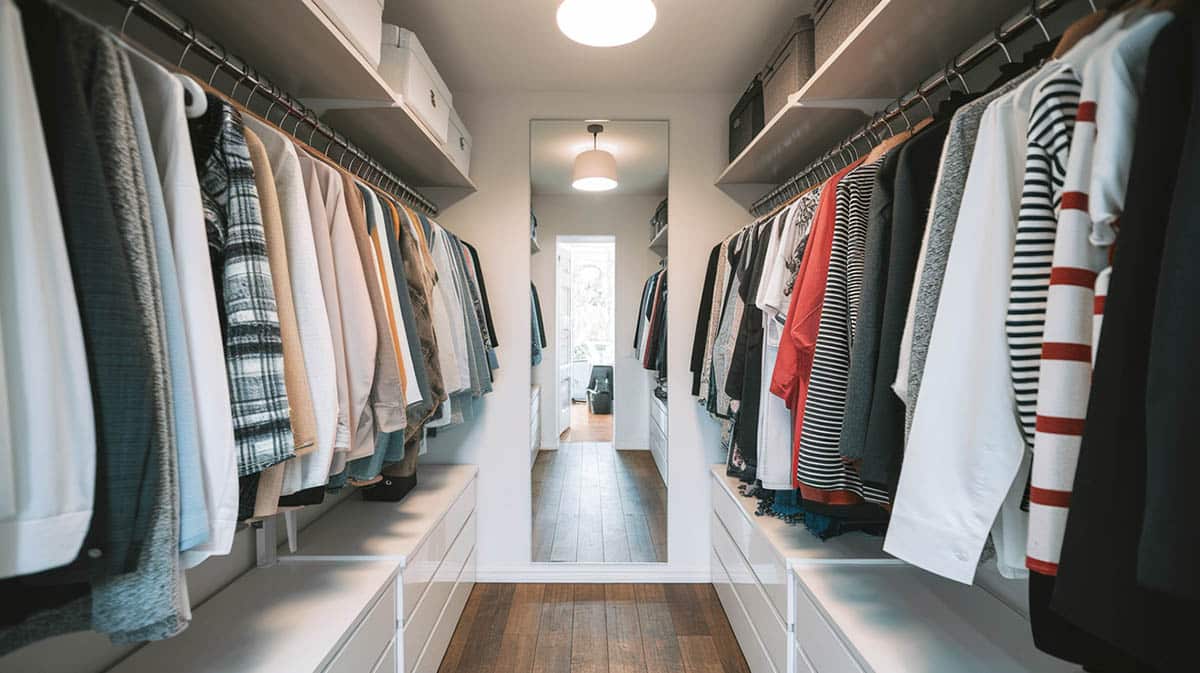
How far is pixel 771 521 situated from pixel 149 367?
1.68 m

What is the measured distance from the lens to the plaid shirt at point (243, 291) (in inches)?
32.6

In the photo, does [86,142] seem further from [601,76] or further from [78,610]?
[601,76]

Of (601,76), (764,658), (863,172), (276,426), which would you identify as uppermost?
(601,76)

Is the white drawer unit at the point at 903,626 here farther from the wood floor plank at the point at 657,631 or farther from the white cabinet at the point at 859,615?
the wood floor plank at the point at 657,631

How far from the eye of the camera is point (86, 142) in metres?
0.58

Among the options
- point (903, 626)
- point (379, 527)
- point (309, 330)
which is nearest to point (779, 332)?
point (903, 626)

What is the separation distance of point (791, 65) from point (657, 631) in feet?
6.78

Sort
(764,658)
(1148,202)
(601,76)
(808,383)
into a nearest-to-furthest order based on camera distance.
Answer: (1148,202) → (808,383) → (764,658) → (601,76)

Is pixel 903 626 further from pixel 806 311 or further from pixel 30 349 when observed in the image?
pixel 30 349

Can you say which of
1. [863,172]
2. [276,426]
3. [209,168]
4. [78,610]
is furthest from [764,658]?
[209,168]

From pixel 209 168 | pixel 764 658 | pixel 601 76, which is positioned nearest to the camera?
pixel 209 168

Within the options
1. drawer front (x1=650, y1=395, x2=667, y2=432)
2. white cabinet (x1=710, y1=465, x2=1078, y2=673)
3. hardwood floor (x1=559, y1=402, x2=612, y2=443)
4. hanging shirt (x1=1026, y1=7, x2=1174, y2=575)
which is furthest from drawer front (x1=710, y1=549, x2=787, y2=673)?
hanging shirt (x1=1026, y1=7, x2=1174, y2=575)

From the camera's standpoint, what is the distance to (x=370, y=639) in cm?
132

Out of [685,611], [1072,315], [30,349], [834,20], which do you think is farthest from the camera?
[685,611]
